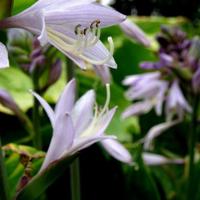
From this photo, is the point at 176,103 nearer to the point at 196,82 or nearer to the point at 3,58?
the point at 196,82

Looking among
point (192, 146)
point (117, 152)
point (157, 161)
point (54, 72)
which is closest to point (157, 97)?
point (157, 161)

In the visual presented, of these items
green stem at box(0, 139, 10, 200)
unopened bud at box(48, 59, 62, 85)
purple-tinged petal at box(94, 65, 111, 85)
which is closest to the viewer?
green stem at box(0, 139, 10, 200)

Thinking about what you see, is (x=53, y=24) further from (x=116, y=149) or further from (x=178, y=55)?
(x=178, y=55)

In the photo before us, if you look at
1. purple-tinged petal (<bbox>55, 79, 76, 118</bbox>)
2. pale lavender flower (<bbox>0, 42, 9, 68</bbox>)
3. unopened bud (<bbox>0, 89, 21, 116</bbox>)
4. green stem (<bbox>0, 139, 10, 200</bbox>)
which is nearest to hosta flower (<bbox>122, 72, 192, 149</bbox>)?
unopened bud (<bbox>0, 89, 21, 116</bbox>)

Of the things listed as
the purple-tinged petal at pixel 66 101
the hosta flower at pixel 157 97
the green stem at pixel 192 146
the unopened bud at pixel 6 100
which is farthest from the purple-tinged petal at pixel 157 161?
the purple-tinged petal at pixel 66 101

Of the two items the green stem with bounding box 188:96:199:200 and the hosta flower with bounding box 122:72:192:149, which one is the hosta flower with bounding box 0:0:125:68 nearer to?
the green stem with bounding box 188:96:199:200

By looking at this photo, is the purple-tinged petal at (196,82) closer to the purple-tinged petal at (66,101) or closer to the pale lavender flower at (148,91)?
the pale lavender flower at (148,91)
